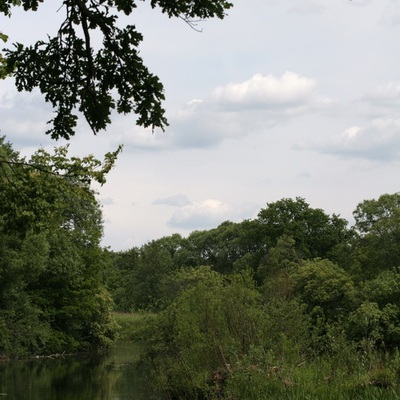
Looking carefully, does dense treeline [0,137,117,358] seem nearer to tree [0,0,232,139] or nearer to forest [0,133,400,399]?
forest [0,133,400,399]

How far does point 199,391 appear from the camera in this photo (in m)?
19.4

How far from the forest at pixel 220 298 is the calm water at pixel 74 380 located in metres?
1.65

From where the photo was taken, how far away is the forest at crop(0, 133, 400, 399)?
13.8 metres

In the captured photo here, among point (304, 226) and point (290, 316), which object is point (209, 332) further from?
point (304, 226)

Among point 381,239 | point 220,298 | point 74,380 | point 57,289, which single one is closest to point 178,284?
point 57,289

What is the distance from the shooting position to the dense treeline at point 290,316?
45.4ft

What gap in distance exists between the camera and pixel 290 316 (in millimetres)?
21422

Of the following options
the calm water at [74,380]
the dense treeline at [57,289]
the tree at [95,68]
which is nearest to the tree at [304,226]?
the dense treeline at [57,289]

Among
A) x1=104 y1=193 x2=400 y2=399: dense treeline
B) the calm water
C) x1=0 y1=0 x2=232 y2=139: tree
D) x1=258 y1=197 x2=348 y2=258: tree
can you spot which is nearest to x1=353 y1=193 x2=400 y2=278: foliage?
x1=104 y1=193 x2=400 y2=399: dense treeline

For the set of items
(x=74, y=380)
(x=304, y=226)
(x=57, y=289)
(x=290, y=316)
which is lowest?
(x=74, y=380)

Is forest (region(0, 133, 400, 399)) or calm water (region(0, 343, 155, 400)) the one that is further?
calm water (region(0, 343, 155, 400))

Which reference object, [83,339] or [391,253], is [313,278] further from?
[83,339]

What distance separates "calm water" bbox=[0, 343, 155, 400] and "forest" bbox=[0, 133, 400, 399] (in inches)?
64.8

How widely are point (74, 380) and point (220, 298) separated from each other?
13228 millimetres
